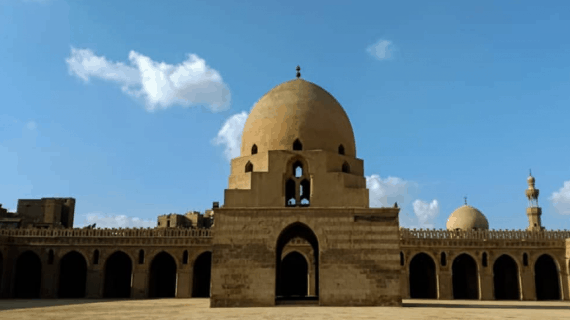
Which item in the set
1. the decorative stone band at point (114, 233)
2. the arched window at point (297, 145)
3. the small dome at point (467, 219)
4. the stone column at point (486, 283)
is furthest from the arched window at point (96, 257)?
the small dome at point (467, 219)

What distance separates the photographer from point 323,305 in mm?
17984

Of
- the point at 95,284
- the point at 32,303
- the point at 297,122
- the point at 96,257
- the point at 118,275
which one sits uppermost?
the point at 297,122

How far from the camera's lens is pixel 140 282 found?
94.7 feet

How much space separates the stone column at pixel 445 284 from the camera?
28.7 m

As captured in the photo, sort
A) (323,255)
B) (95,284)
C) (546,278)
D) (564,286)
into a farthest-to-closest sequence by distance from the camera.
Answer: (546,278)
(95,284)
(564,286)
(323,255)

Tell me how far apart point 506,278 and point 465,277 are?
2.49 m

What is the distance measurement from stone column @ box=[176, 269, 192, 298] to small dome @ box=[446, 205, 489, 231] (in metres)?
18.8

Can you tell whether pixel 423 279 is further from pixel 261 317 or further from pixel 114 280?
pixel 261 317

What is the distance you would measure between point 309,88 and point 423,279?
16648 mm

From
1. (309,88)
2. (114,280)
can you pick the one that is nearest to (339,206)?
(309,88)

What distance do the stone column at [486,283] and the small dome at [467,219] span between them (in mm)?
7173

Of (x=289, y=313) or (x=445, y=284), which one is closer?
(x=289, y=313)

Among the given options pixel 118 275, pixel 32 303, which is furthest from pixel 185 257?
pixel 32 303

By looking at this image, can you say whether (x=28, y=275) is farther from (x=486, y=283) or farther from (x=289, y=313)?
(x=486, y=283)
